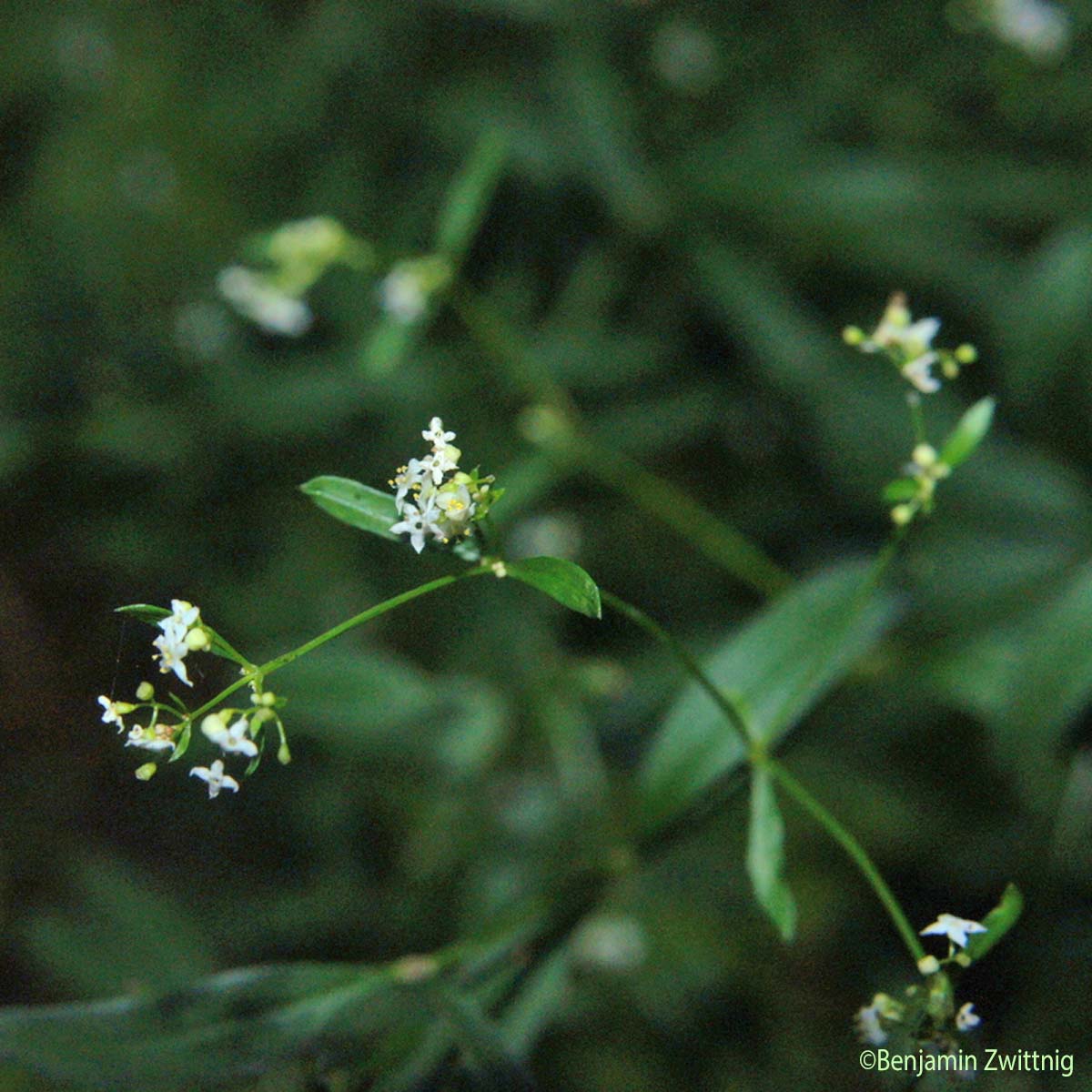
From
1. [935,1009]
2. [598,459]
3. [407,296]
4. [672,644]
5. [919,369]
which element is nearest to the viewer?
[935,1009]

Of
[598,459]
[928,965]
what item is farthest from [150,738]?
[598,459]

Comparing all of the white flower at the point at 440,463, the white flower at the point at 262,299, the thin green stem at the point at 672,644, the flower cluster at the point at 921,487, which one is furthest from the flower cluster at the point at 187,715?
the white flower at the point at 262,299

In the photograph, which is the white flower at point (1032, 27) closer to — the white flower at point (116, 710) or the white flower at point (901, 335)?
the white flower at point (901, 335)

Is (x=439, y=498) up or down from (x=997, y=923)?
up

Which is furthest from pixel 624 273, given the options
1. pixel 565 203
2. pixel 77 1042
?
pixel 77 1042

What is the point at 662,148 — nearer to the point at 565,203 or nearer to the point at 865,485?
the point at 565,203

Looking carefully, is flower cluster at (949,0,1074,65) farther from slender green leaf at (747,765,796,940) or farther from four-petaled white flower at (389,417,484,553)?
four-petaled white flower at (389,417,484,553)

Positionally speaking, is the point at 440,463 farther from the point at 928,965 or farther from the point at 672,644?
the point at 928,965
